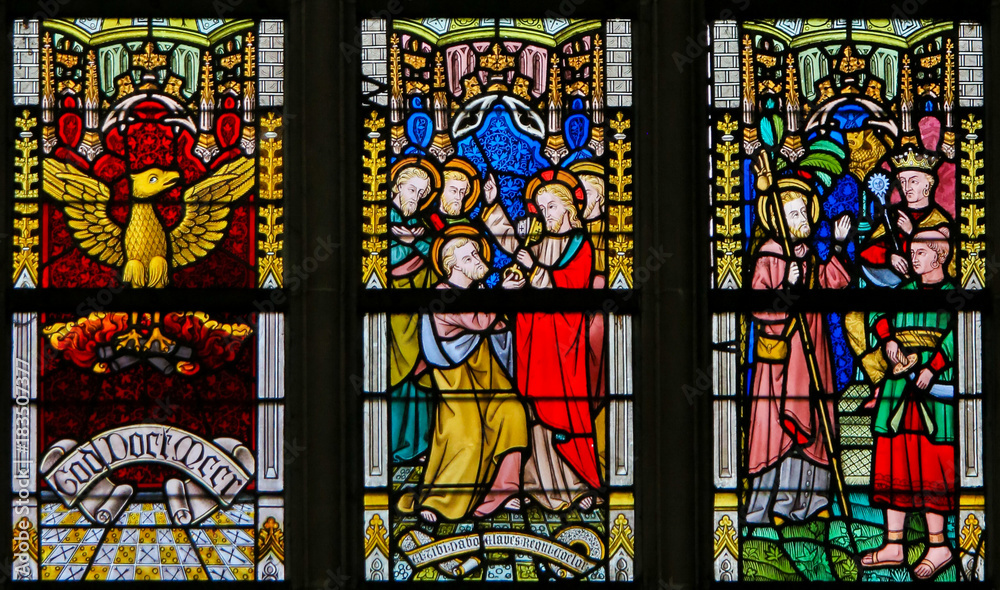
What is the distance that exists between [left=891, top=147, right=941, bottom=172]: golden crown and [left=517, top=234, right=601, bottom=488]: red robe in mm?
1407

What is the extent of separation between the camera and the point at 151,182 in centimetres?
648

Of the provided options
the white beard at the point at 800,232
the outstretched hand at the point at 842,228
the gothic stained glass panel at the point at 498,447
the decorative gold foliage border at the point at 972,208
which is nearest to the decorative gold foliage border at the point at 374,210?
the gothic stained glass panel at the point at 498,447

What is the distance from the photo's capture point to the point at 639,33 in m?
6.57

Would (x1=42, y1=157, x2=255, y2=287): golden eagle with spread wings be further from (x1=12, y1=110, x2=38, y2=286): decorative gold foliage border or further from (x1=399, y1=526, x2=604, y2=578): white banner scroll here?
(x1=399, y1=526, x2=604, y2=578): white banner scroll

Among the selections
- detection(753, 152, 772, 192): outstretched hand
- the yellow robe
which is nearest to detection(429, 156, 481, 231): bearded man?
the yellow robe

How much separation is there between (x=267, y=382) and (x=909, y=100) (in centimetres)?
305

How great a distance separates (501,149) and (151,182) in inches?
59.6

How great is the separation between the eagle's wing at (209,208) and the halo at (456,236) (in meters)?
0.84

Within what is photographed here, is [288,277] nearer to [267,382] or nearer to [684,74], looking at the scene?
[267,382]

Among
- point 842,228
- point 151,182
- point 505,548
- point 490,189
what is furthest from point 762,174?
point 151,182

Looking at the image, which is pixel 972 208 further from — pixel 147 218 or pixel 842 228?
pixel 147 218

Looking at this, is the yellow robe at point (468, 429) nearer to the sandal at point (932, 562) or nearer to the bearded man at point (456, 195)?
the bearded man at point (456, 195)

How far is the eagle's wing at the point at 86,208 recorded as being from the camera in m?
6.43

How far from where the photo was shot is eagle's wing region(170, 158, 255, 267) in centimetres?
644
